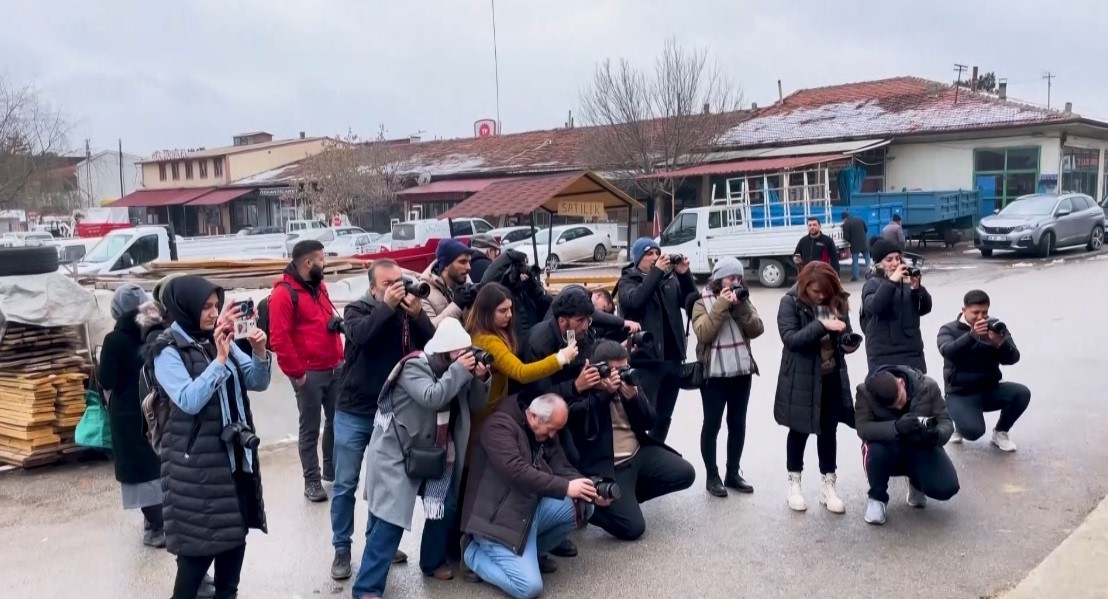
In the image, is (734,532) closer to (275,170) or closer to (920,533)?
(920,533)

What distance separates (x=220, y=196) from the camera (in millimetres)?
47156

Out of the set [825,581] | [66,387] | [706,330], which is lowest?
[825,581]

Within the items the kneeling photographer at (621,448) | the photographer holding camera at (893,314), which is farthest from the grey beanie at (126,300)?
the photographer holding camera at (893,314)

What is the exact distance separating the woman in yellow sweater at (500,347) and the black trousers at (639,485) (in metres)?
0.93

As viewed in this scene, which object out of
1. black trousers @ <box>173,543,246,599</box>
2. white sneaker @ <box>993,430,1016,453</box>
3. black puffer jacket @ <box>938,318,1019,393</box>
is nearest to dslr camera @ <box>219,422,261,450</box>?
black trousers @ <box>173,543,246,599</box>

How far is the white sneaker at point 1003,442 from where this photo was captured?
22.0 feet

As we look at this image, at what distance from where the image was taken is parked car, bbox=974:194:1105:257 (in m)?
21.2

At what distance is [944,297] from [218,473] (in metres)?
13.9

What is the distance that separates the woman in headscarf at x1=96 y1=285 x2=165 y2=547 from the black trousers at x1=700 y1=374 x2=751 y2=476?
3.36 metres

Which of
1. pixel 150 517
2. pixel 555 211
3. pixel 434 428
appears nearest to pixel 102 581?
pixel 150 517

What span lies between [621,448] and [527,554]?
104 centimetres

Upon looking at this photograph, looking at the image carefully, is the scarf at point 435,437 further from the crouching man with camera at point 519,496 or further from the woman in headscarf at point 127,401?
the woman in headscarf at point 127,401

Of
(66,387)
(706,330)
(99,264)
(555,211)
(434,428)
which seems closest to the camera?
(434,428)

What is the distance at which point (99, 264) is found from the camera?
1797 centimetres
